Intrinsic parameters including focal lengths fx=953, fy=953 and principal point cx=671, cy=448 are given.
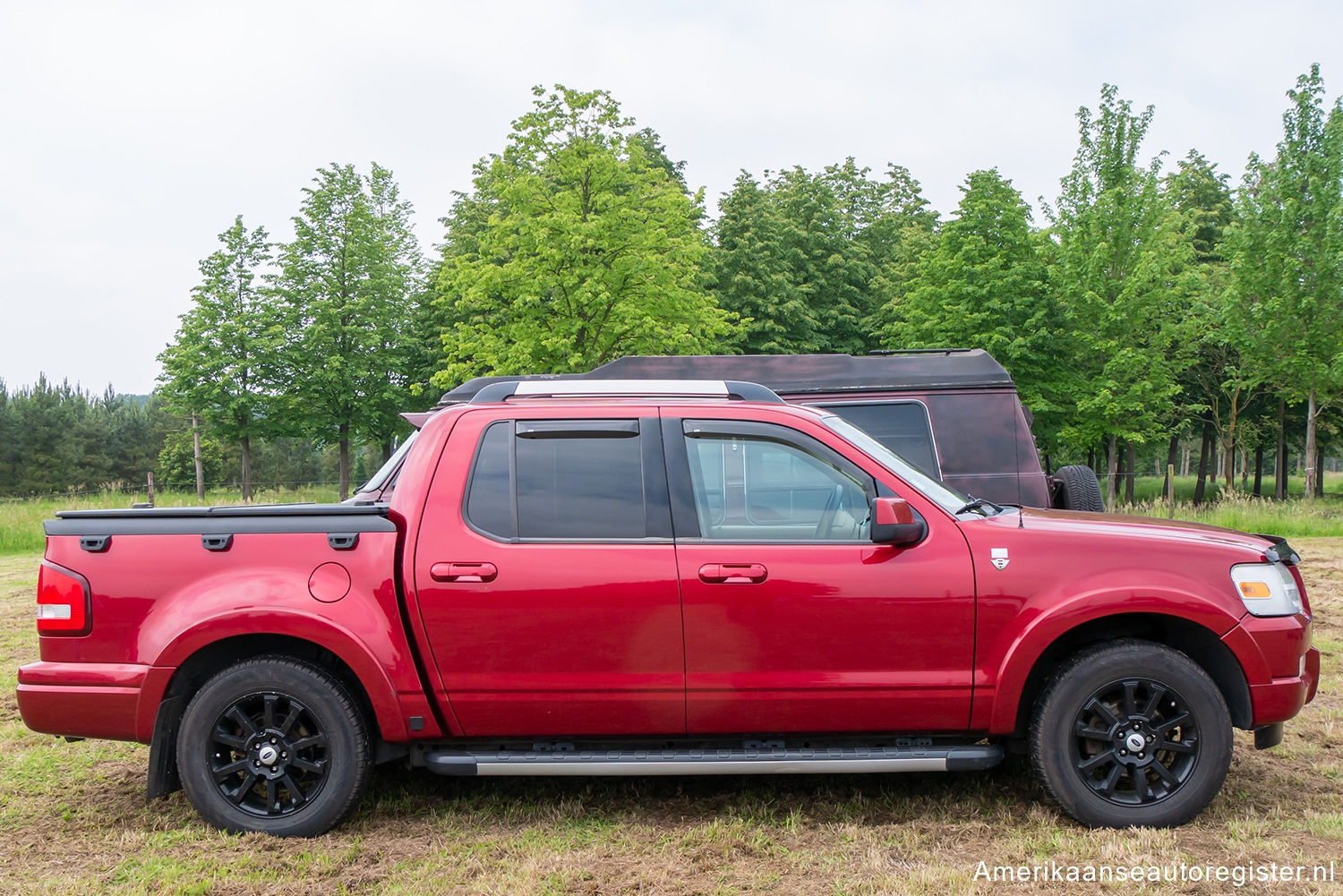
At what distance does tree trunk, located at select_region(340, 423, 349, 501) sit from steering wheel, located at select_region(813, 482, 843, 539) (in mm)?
32202

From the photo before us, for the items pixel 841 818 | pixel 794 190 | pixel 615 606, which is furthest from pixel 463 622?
pixel 794 190

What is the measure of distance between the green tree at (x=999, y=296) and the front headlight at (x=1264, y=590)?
72.3ft

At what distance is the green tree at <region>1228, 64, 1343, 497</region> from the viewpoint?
20.6 metres

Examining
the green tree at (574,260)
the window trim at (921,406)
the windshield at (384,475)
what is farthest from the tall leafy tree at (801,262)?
the windshield at (384,475)

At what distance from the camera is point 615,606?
13.1 feet

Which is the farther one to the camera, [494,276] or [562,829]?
[494,276]

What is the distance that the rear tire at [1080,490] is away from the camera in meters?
7.92

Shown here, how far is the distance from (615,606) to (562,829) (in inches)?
41.5

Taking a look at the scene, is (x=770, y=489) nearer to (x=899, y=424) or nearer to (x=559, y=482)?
(x=559, y=482)

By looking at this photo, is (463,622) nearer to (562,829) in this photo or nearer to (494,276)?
(562,829)

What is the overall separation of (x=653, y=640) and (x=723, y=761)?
22.5 inches

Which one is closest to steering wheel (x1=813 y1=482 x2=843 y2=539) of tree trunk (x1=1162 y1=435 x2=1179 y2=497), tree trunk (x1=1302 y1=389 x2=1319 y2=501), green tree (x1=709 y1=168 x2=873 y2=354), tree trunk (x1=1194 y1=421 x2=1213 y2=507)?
tree trunk (x1=1162 y1=435 x2=1179 y2=497)

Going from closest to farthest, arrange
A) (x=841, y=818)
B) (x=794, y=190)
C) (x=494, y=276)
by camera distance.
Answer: (x=841, y=818)
(x=494, y=276)
(x=794, y=190)

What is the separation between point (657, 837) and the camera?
13.3 feet
